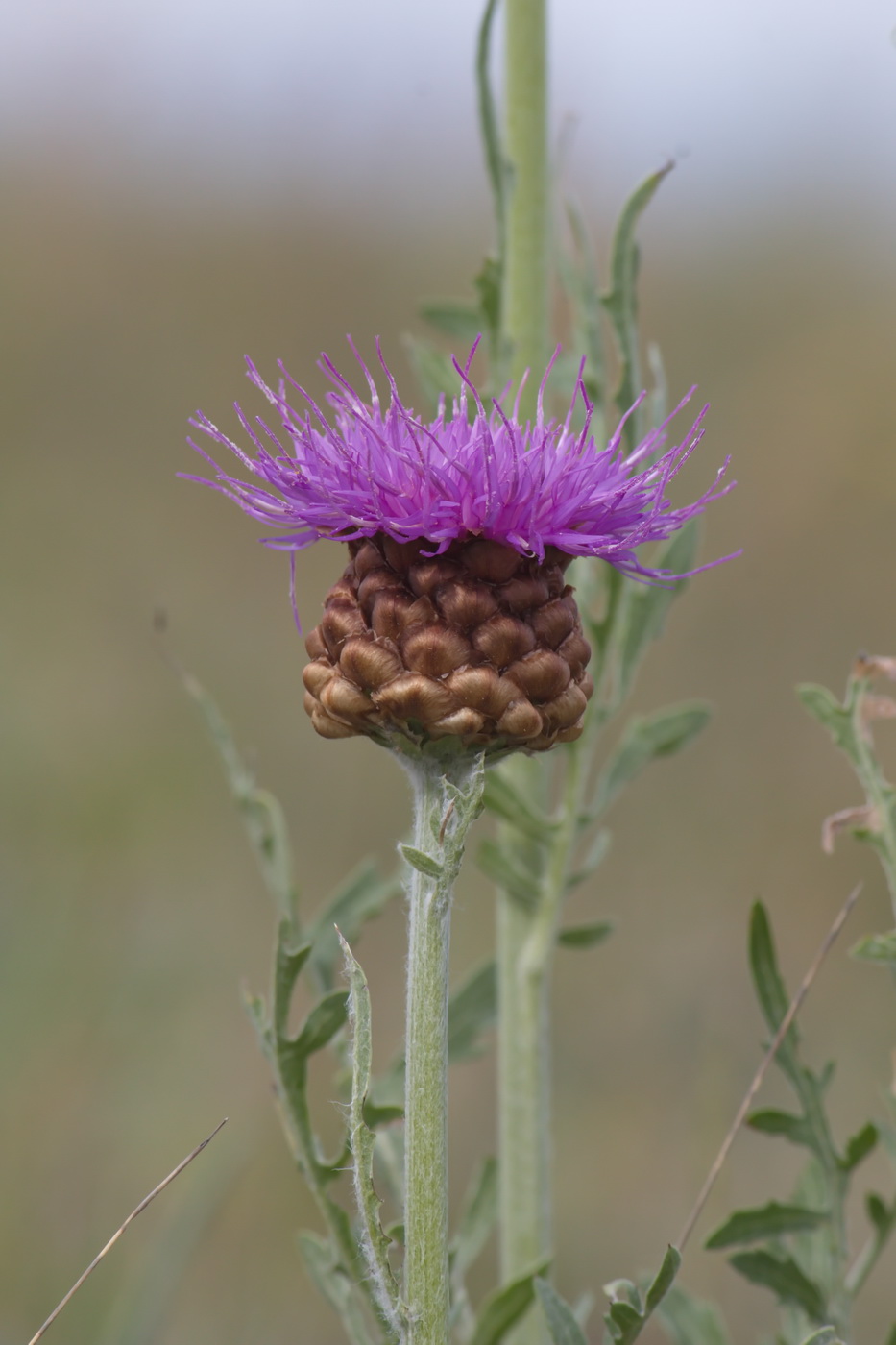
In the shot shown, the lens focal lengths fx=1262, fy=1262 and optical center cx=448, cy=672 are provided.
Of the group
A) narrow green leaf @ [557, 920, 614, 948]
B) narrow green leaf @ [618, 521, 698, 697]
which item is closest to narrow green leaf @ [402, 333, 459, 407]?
narrow green leaf @ [618, 521, 698, 697]

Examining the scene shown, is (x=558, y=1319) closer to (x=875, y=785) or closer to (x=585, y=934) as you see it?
(x=585, y=934)

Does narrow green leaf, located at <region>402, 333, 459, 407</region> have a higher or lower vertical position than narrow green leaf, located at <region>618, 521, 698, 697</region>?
higher

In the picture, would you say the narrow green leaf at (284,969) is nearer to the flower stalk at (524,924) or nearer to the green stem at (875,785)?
the flower stalk at (524,924)

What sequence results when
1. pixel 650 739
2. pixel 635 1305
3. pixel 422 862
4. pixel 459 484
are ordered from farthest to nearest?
pixel 650 739 < pixel 635 1305 < pixel 459 484 < pixel 422 862

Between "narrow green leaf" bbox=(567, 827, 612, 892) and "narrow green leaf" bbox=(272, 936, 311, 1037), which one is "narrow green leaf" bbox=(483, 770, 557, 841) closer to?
"narrow green leaf" bbox=(567, 827, 612, 892)

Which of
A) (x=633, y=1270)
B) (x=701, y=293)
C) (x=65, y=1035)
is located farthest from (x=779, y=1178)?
(x=701, y=293)

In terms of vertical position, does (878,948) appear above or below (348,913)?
below

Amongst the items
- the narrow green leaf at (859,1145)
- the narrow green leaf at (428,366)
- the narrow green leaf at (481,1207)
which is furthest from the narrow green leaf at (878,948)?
the narrow green leaf at (428,366)

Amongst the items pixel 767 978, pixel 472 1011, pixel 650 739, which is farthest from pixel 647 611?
pixel 472 1011
